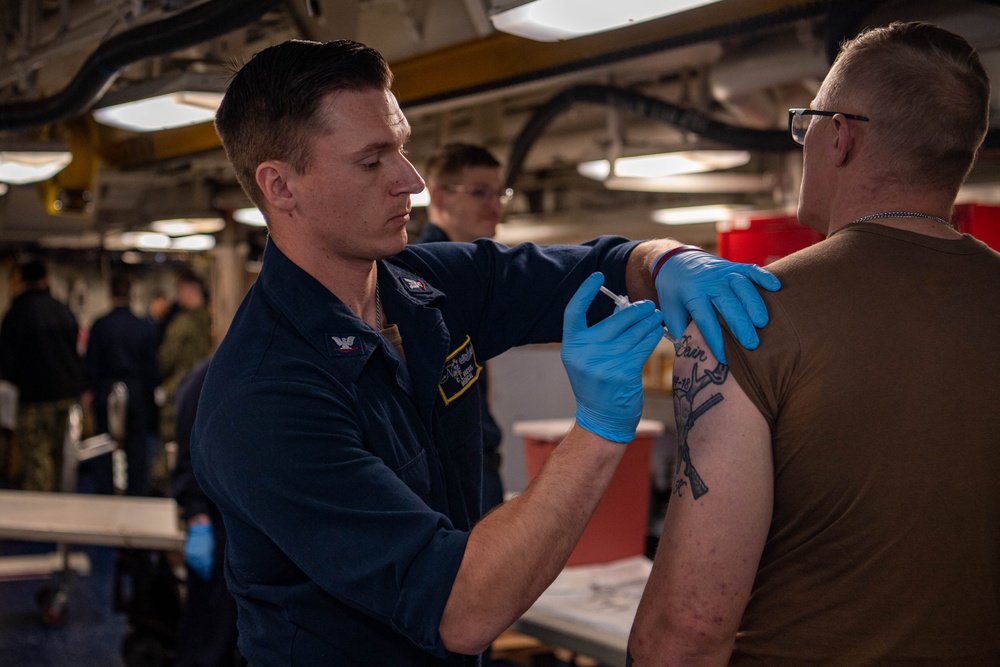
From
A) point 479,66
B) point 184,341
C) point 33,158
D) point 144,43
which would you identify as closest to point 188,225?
point 184,341

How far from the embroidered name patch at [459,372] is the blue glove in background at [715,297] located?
406 mm

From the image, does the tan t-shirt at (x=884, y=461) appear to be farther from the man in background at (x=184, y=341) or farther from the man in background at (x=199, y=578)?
the man in background at (x=184, y=341)

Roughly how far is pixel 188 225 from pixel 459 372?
7144 mm

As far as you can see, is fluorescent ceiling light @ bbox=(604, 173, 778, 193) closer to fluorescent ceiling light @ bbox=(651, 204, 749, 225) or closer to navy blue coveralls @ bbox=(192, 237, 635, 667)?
fluorescent ceiling light @ bbox=(651, 204, 749, 225)

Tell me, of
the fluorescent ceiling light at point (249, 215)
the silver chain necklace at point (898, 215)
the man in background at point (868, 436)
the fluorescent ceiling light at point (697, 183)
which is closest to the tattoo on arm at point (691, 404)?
the man in background at point (868, 436)

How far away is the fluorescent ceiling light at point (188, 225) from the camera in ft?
24.9

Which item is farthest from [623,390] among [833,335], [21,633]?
[21,633]

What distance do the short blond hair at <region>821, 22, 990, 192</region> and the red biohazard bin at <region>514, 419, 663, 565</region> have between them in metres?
2.77

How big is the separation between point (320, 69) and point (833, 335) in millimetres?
936

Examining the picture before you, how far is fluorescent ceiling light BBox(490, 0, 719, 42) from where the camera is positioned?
6.62 feet

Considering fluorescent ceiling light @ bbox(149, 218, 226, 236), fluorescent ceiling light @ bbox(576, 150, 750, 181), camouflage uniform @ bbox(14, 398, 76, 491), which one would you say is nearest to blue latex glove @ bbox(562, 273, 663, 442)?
fluorescent ceiling light @ bbox(576, 150, 750, 181)

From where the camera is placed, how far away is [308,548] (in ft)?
4.23

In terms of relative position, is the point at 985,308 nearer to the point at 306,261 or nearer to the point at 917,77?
the point at 917,77

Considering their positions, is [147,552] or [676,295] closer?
[676,295]
